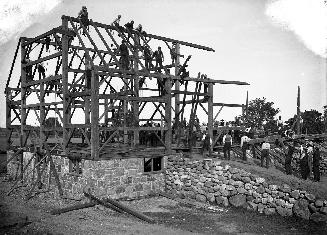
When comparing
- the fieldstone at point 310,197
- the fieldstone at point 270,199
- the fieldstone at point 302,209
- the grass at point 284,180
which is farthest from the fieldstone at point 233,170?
the fieldstone at point 310,197

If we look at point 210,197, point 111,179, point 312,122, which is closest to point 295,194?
point 210,197

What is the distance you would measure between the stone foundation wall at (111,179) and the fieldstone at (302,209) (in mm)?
6343

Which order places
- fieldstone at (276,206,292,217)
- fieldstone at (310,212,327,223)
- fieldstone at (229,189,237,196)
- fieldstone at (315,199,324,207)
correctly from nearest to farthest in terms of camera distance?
1. fieldstone at (310,212,327,223)
2. fieldstone at (315,199,324,207)
3. fieldstone at (276,206,292,217)
4. fieldstone at (229,189,237,196)

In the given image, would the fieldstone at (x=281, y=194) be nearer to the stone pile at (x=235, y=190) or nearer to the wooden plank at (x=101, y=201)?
the stone pile at (x=235, y=190)

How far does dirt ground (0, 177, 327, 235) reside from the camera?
11165mm

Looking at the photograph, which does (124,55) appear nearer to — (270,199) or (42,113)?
(42,113)

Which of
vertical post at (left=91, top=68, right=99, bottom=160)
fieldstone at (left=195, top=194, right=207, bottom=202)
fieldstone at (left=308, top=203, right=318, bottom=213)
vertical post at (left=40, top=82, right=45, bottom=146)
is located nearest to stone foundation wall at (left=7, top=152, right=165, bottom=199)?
vertical post at (left=91, top=68, right=99, bottom=160)

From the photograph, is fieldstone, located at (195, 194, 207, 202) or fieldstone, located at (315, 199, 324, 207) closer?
fieldstone, located at (315, 199, 324, 207)

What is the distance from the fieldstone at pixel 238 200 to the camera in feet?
46.9

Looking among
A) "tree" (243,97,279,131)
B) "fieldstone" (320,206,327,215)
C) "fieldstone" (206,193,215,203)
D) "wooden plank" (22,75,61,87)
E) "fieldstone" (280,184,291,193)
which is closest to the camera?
"fieldstone" (320,206,327,215)

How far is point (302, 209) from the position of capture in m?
12.9

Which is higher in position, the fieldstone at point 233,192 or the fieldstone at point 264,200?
the fieldstone at point 233,192

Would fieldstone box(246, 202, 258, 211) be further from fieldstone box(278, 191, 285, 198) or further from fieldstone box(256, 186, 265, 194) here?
fieldstone box(278, 191, 285, 198)

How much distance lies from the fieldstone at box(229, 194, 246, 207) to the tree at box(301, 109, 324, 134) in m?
34.4
